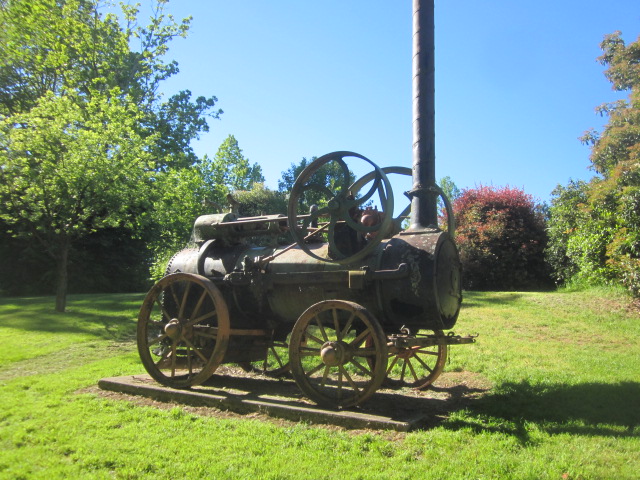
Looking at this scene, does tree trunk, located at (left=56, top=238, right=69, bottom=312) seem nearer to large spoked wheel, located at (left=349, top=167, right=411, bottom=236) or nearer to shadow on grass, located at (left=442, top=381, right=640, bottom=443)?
large spoked wheel, located at (left=349, top=167, right=411, bottom=236)

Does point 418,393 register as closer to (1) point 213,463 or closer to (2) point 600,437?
(2) point 600,437

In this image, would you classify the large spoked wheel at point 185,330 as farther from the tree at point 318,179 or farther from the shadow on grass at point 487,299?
the tree at point 318,179

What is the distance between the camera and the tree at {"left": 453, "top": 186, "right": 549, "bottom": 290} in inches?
618

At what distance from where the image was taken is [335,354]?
497 cm

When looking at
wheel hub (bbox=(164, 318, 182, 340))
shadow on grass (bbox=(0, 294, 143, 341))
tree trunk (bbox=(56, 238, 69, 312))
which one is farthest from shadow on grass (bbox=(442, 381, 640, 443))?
tree trunk (bbox=(56, 238, 69, 312))

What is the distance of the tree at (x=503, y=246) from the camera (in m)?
15.7

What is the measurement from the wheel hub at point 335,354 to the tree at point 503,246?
38.0 feet

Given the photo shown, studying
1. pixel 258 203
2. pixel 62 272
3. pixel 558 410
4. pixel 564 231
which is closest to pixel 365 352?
pixel 558 410

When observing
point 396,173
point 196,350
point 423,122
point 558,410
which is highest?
point 423,122

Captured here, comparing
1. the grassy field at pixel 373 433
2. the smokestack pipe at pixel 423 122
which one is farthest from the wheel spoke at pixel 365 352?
the smokestack pipe at pixel 423 122

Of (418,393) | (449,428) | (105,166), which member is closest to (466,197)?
(105,166)

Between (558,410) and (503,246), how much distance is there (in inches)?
450

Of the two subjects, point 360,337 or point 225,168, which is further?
point 225,168

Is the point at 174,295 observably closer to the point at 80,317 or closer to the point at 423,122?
the point at 423,122
